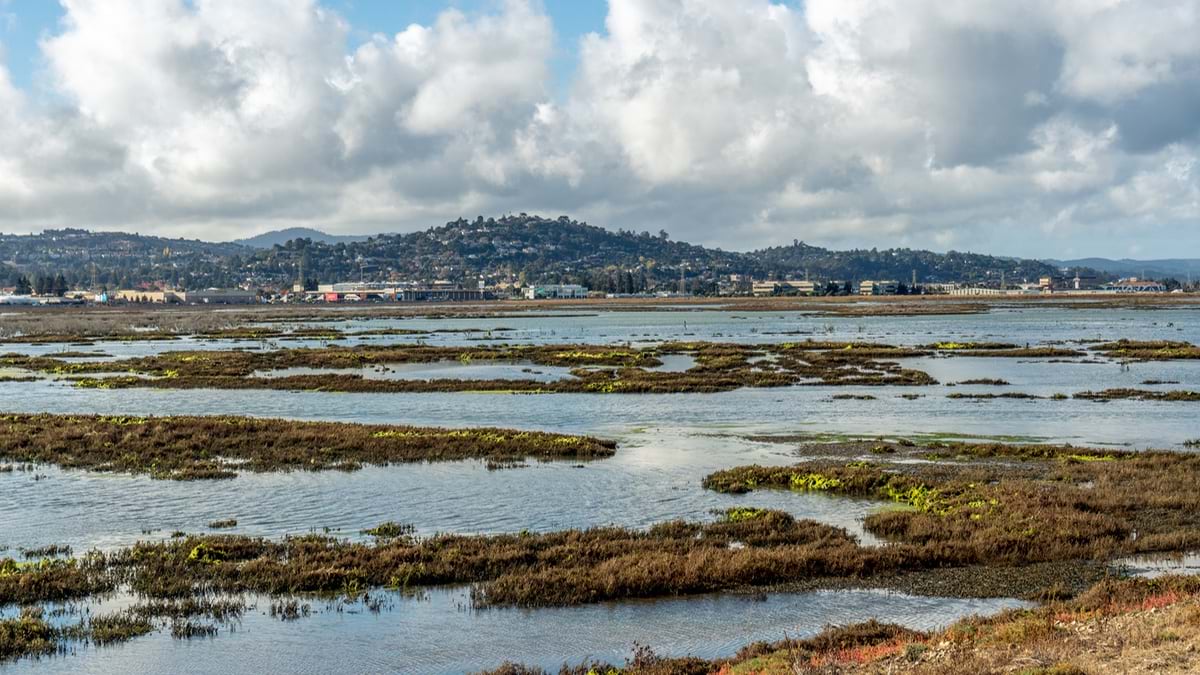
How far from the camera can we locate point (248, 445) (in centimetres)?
4256

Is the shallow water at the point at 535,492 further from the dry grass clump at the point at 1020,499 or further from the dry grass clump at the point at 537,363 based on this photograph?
the dry grass clump at the point at 537,363

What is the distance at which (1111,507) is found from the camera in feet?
93.1

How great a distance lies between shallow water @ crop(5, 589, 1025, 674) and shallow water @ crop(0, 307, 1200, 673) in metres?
0.06

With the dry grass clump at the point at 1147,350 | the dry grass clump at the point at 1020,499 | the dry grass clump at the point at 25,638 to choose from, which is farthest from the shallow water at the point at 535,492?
the dry grass clump at the point at 1147,350

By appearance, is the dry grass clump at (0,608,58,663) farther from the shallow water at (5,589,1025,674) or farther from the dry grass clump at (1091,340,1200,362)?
the dry grass clump at (1091,340,1200,362)

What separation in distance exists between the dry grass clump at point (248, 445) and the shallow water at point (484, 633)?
17743 millimetres

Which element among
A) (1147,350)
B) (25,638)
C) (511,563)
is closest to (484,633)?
(511,563)

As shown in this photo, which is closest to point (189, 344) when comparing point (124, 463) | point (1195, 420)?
point (124, 463)

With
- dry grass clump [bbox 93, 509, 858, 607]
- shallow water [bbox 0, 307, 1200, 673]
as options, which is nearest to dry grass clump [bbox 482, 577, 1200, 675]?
shallow water [bbox 0, 307, 1200, 673]

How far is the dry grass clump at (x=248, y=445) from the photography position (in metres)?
38.7

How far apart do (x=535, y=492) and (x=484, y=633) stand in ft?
44.2

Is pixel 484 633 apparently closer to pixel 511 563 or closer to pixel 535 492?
pixel 511 563

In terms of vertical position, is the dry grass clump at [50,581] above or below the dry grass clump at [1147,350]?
above

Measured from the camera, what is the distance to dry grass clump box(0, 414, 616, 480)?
127ft
